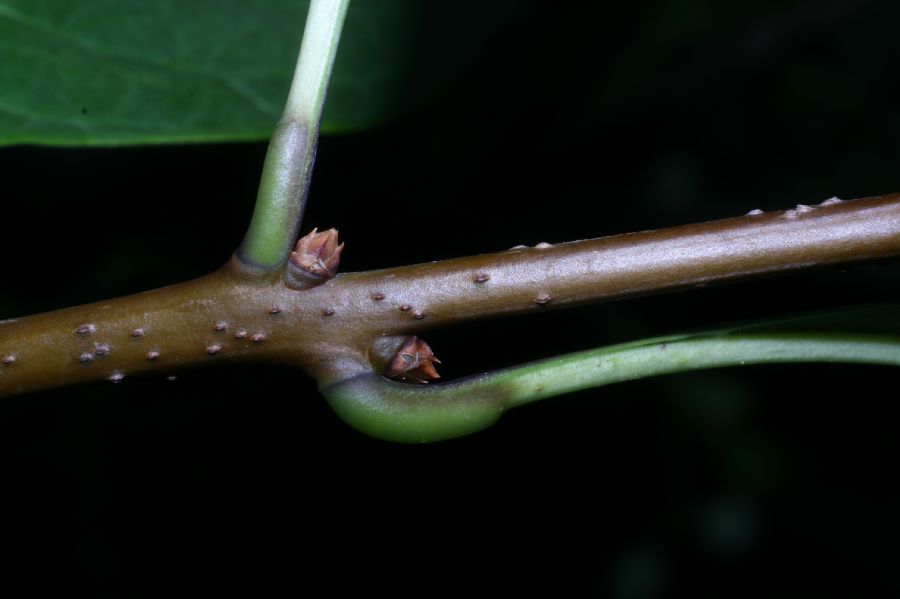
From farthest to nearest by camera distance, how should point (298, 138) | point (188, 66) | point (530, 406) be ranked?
point (530, 406)
point (188, 66)
point (298, 138)

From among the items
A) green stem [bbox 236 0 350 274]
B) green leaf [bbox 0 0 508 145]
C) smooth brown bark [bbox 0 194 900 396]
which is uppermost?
green leaf [bbox 0 0 508 145]

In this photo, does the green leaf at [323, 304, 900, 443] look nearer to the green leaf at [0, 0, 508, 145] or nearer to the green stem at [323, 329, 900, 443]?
the green stem at [323, 329, 900, 443]

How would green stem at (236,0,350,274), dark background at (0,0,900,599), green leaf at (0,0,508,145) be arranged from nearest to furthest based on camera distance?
1. green stem at (236,0,350,274)
2. green leaf at (0,0,508,145)
3. dark background at (0,0,900,599)

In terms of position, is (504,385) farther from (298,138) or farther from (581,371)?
(298,138)

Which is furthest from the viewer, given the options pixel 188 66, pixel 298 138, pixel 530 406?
pixel 530 406

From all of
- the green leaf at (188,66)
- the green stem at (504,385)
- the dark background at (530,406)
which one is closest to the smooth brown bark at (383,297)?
the green stem at (504,385)

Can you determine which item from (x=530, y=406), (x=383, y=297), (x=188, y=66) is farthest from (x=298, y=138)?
(x=530, y=406)

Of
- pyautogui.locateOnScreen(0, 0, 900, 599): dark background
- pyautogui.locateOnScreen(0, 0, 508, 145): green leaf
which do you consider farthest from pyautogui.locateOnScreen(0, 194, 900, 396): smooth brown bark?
pyautogui.locateOnScreen(0, 0, 900, 599): dark background
